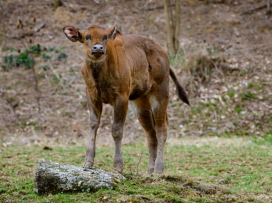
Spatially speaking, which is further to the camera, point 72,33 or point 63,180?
point 72,33

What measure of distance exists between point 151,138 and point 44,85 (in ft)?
35.5

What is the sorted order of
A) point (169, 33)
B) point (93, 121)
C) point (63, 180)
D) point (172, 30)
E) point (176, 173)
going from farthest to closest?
point (172, 30) < point (169, 33) < point (176, 173) < point (93, 121) < point (63, 180)

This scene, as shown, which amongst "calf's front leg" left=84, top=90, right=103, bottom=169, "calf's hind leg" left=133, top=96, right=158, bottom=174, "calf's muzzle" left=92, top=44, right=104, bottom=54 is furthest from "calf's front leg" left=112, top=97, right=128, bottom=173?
"calf's hind leg" left=133, top=96, right=158, bottom=174

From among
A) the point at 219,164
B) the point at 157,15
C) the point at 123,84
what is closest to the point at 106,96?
the point at 123,84

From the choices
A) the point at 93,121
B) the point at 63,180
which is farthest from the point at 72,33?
the point at 63,180

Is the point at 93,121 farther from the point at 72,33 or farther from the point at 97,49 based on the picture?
the point at 72,33

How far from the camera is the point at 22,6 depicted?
2212cm

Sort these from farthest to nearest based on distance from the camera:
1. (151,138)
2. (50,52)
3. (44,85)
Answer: (50,52), (44,85), (151,138)

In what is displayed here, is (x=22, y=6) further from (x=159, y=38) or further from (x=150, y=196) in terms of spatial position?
(x=150, y=196)

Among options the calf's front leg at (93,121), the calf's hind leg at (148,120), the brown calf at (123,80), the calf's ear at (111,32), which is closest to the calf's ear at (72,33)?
the brown calf at (123,80)

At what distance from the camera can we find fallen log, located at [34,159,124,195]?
4680mm

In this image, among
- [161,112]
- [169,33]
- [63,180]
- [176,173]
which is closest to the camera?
[63,180]

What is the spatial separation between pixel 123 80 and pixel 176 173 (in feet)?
9.57

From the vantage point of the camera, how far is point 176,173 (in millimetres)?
7758
